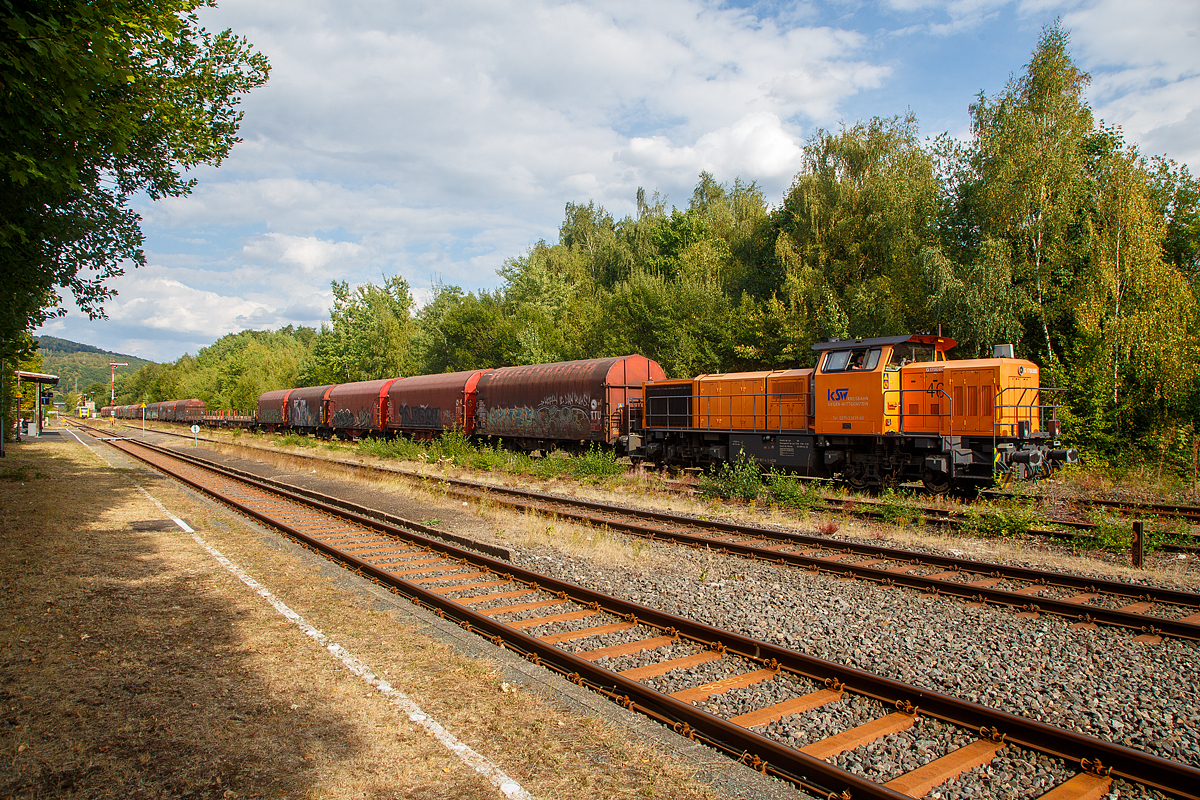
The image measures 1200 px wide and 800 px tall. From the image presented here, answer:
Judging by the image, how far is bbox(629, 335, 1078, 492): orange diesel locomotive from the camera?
1338 centimetres

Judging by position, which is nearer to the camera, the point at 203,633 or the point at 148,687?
the point at 148,687

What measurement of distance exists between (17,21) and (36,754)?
502 cm

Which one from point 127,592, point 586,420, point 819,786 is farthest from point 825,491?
point 127,592

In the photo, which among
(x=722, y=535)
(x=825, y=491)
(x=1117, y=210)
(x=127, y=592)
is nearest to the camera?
(x=127, y=592)

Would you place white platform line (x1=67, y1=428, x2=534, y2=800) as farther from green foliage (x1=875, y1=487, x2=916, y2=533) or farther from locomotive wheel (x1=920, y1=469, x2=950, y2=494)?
locomotive wheel (x1=920, y1=469, x2=950, y2=494)

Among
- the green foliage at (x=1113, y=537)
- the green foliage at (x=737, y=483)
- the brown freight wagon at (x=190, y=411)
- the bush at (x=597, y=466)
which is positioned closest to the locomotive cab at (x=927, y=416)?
the green foliage at (x=737, y=483)

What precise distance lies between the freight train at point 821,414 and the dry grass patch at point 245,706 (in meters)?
11.3

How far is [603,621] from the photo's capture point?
6.85 meters

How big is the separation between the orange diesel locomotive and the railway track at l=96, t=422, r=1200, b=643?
187 inches

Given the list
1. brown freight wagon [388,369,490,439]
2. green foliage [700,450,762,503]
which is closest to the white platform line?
green foliage [700,450,762,503]

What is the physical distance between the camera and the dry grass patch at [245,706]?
151 inches

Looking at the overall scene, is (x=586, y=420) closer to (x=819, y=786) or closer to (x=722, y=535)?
(x=722, y=535)

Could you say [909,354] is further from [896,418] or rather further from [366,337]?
[366,337]

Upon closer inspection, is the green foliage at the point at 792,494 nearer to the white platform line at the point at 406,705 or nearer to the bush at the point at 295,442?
the white platform line at the point at 406,705
